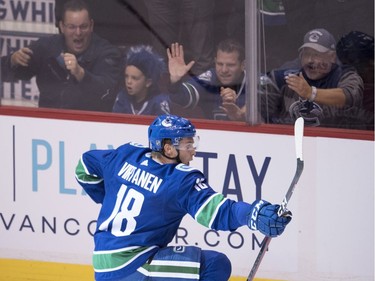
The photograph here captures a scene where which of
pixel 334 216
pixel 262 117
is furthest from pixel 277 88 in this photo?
pixel 334 216

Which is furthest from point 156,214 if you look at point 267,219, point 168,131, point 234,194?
point 234,194

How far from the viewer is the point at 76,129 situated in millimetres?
6309

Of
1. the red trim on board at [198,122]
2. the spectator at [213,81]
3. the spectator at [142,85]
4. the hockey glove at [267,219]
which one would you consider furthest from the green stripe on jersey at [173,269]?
the spectator at [142,85]

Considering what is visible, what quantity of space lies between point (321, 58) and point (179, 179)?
4.29 ft

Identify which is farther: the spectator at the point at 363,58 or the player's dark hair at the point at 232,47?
the player's dark hair at the point at 232,47

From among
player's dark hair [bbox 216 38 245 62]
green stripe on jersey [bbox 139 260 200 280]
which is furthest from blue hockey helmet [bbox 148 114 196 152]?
player's dark hair [bbox 216 38 245 62]

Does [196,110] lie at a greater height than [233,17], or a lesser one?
lesser

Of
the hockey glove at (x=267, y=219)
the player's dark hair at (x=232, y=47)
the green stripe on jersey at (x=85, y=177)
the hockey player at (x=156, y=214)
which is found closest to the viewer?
the hockey glove at (x=267, y=219)

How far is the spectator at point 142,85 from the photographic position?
621 centimetres

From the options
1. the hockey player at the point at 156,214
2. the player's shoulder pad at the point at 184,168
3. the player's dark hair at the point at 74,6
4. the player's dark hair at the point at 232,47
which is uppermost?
the player's dark hair at the point at 74,6

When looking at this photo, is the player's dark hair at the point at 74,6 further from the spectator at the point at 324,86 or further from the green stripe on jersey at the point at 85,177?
the green stripe on jersey at the point at 85,177

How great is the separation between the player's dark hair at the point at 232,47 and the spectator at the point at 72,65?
54 cm

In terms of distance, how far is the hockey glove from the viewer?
15.0 feet

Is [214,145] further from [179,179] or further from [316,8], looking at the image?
[179,179]
